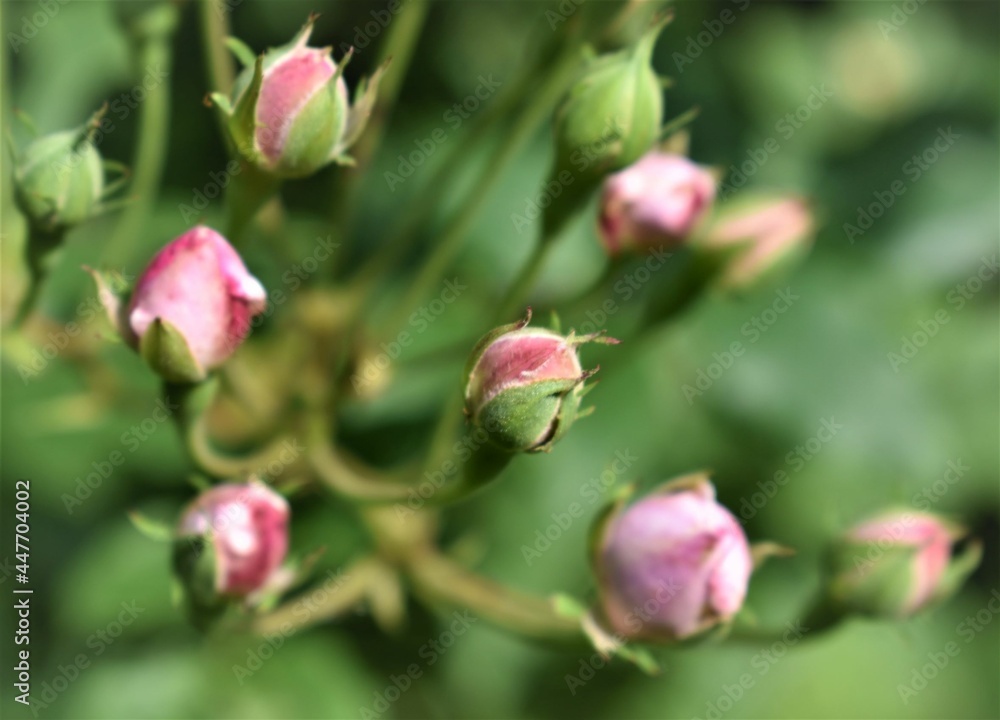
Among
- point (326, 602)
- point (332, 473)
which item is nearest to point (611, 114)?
point (332, 473)

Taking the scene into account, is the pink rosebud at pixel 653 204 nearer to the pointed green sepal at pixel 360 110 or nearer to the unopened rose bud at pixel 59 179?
the pointed green sepal at pixel 360 110

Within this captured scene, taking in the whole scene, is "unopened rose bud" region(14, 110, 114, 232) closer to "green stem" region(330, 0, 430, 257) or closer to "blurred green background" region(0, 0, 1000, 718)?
"green stem" region(330, 0, 430, 257)

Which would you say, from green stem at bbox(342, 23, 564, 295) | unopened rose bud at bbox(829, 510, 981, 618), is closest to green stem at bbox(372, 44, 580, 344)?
green stem at bbox(342, 23, 564, 295)

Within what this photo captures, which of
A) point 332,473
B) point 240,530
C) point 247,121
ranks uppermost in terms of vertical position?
point 247,121

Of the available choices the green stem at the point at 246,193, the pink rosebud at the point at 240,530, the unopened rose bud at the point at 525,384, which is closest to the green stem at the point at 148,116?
the green stem at the point at 246,193

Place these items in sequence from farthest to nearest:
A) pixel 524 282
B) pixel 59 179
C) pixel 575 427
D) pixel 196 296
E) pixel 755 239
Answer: pixel 575 427 < pixel 755 239 < pixel 524 282 < pixel 59 179 < pixel 196 296

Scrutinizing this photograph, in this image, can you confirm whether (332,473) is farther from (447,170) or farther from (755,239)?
(755,239)
